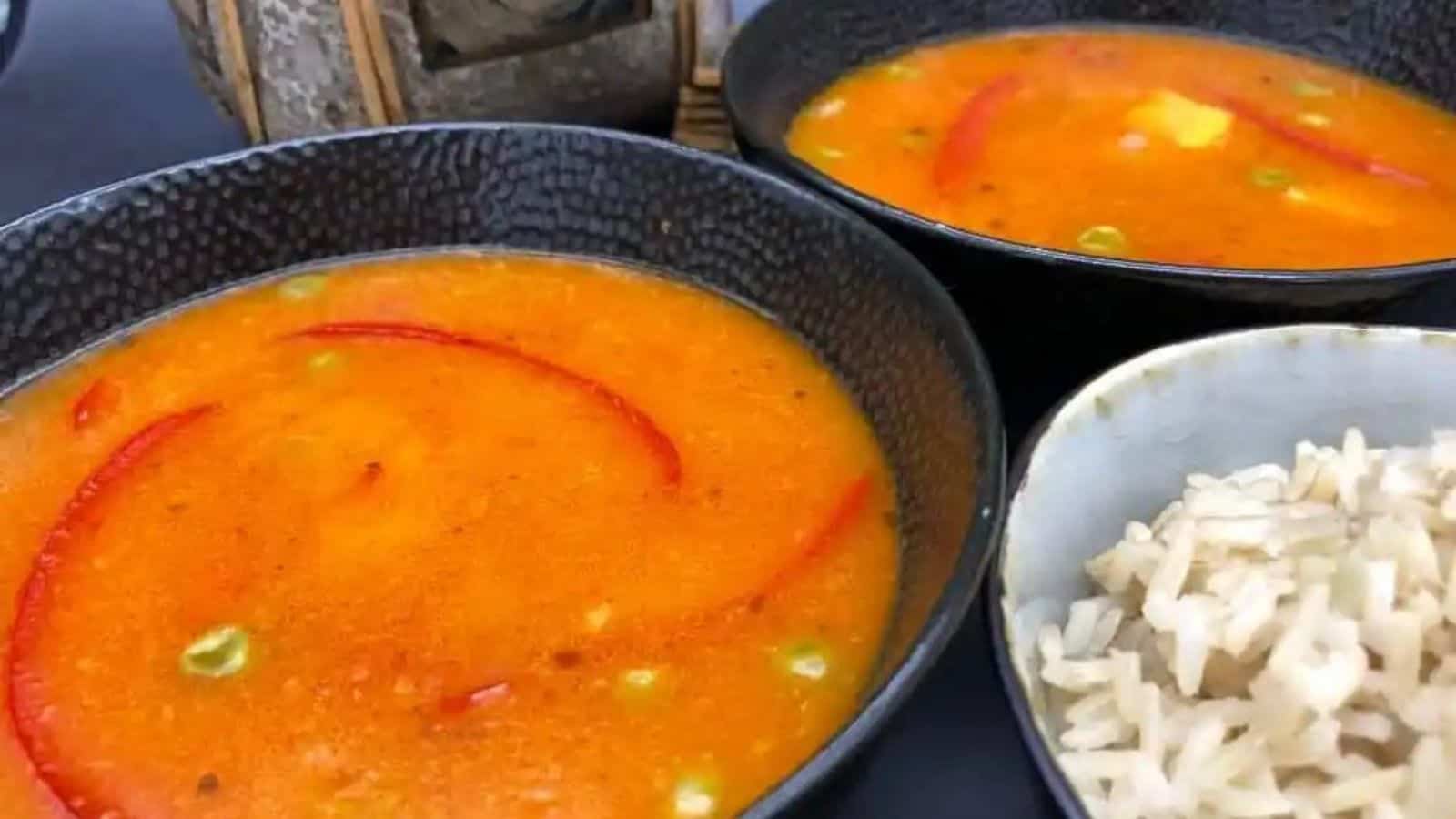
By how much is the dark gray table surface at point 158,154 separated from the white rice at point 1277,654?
3.4 inches

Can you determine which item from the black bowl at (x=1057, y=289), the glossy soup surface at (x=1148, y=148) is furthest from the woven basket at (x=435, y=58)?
the glossy soup surface at (x=1148, y=148)

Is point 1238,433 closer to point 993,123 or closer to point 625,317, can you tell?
point 625,317

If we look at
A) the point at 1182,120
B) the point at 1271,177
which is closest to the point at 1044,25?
the point at 1182,120

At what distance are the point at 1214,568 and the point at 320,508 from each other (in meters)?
0.65

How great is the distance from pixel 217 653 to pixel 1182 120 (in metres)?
1.24

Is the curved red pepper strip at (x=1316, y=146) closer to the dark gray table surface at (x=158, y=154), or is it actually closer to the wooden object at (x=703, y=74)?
the wooden object at (x=703, y=74)

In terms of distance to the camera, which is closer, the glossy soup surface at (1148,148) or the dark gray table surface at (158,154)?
the dark gray table surface at (158,154)

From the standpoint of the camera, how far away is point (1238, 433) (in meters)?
1.12

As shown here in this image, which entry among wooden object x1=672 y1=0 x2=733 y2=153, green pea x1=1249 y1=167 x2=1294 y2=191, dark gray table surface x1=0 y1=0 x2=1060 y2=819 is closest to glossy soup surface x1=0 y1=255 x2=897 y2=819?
dark gray table surface x1=0 y1=0 x2=1060 y2=819

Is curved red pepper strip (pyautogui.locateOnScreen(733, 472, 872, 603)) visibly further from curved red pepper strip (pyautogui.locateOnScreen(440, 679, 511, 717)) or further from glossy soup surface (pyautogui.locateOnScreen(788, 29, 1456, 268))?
glossy soup surface (pyautogui.locateOnScreen(788, 29, 1456, 268))

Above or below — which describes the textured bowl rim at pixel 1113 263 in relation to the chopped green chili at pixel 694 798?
above

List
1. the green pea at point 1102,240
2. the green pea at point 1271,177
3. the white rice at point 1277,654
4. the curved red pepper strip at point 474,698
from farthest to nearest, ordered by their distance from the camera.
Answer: the green pea at point 1271,177
the green pea at point 1102,240
the curved red pepper strip at point 474,698
the white rice at point 1277,654

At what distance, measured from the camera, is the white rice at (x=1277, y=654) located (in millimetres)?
859

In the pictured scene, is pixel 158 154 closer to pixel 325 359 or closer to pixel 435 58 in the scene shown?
pixel 435 58
